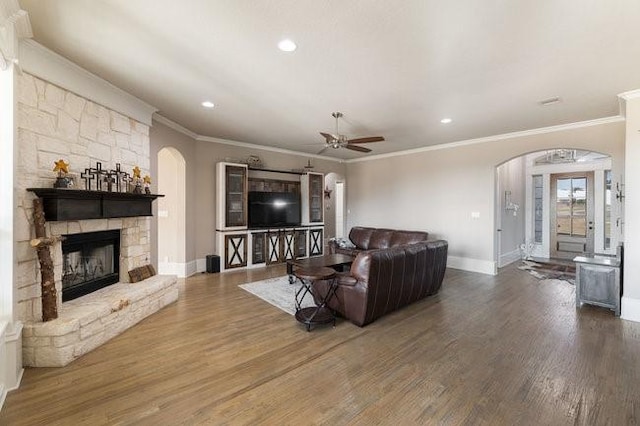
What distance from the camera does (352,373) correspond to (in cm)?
247

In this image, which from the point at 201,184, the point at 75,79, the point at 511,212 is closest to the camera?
the point at 75,79

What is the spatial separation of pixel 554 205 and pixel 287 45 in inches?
337

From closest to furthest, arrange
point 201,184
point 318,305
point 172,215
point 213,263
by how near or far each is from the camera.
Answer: point 318,305 < point 172,215 < point 213,263 < point 201,184

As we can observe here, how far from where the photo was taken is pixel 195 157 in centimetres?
596

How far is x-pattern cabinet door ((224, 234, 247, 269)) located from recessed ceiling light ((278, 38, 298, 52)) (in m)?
4.36

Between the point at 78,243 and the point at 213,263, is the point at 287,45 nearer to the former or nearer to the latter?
the point at 78,243

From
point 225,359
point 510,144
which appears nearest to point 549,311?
point 510,144

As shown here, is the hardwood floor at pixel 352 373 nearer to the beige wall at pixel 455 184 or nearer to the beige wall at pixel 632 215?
the beige wall at pixel 632 215

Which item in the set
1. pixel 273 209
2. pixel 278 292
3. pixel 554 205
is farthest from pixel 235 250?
pixel 554 205

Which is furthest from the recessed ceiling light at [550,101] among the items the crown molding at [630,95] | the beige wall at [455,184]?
the beige wall at [455,184]

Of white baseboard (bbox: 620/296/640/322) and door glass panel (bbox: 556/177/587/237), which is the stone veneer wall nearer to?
white baseboard (bbox: 620/296/640/322)

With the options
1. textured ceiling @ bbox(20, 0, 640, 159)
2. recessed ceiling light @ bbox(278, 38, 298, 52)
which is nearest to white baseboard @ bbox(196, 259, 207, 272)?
textured ceiling @ bbox(20, 0, 640, 159)

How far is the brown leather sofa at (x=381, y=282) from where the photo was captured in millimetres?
3322

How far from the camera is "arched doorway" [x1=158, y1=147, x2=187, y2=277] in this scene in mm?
5621
